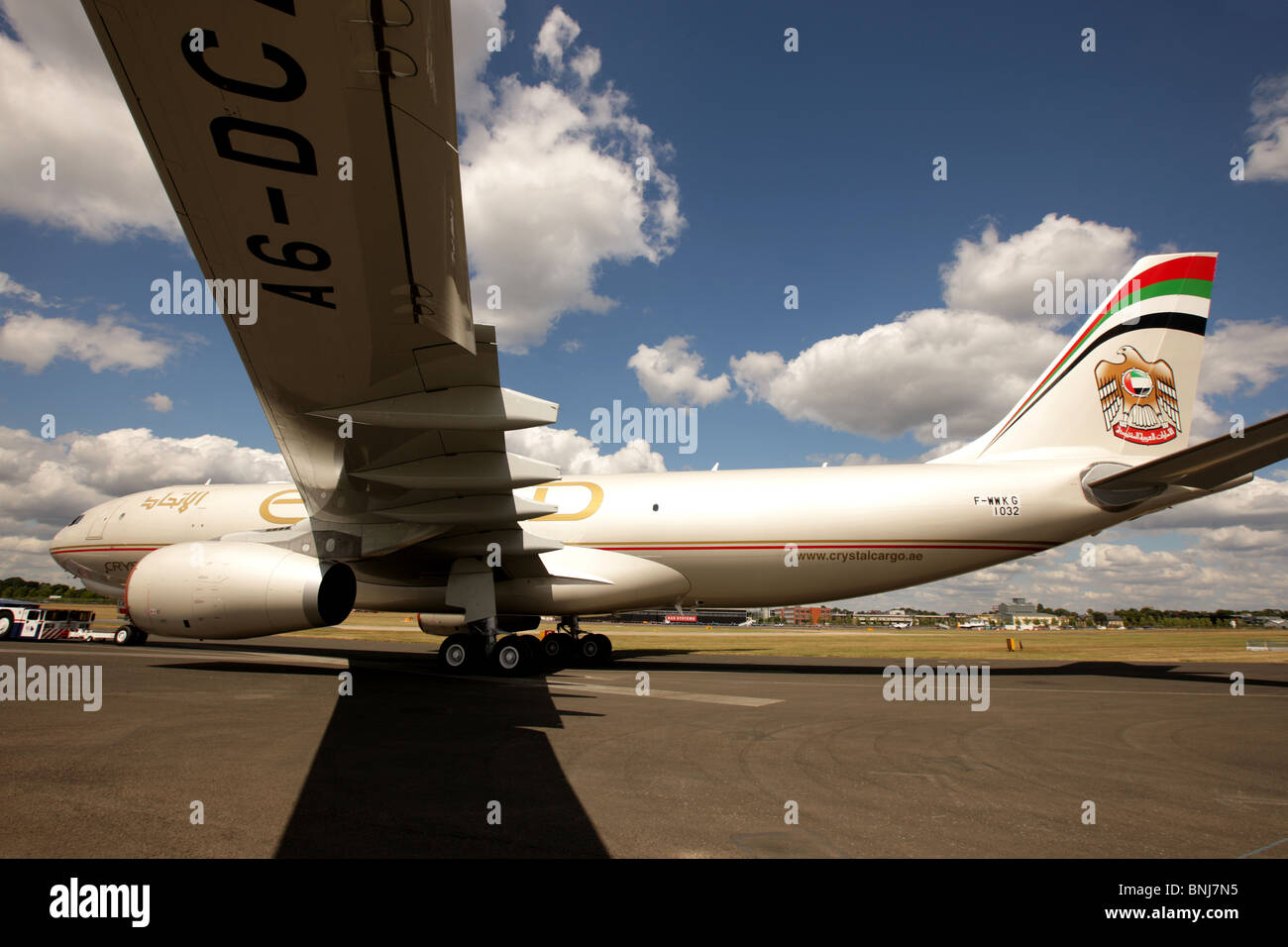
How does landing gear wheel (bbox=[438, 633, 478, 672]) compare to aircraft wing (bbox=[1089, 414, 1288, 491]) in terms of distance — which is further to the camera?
landing gear wheel (bbox=[438, 633, 478, 672])

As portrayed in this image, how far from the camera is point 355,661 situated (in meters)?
15.8

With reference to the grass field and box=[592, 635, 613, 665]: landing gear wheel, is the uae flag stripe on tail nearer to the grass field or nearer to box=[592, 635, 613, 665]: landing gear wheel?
the grass field

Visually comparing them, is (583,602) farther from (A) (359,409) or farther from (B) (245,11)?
(B) (245,11)

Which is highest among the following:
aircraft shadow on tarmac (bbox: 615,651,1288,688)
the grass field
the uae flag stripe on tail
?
the uae flag stripe on tail

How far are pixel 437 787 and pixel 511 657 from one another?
26.2ft

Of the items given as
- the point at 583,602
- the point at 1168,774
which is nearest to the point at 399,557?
the point at 583,602

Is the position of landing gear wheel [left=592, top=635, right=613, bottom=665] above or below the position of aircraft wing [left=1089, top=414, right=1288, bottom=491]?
below

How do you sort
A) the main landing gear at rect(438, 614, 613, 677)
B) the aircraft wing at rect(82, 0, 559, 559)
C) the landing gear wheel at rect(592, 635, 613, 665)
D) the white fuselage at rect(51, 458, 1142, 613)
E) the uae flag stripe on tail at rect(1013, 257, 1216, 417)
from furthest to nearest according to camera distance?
the landing gear wheel at rect(592, 635, 613, 665) < the uae flag stripe on tail at rect(1013, 257, 1216, 417) < the white fuselage at rect(51, 458, 1142, 613) < the main landing gear at rect(438, 614, 613, 677) < the aircraft wing at rect(82, 0, 559, 559)

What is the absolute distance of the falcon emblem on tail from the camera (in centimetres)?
1453

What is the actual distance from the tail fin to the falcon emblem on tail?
0.02 metres

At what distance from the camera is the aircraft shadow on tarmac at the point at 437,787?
3.79 m

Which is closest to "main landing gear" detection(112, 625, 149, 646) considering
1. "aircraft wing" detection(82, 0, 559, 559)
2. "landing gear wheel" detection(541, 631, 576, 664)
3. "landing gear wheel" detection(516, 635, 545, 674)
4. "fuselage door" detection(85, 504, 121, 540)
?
"fuselage door" detection(85, 504, 121, 540)
